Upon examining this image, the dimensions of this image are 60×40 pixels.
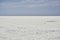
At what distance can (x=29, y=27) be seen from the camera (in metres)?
0.37

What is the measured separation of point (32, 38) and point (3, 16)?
18 centimetres

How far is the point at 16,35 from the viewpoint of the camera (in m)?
0.34

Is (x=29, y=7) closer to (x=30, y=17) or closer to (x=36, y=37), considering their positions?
(x=30, y=17)

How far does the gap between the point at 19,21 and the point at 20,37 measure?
0.09 m

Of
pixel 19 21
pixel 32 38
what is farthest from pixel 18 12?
pixel 32 38

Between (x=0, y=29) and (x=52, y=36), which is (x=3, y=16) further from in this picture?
(x=52, y=36)

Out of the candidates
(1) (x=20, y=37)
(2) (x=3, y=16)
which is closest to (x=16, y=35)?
(1) (x=20, y=37)

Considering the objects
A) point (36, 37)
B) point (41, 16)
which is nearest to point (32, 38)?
point (36, 37)

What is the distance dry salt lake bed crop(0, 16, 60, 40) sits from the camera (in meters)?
0.33

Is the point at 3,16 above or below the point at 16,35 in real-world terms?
above

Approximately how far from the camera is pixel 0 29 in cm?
38

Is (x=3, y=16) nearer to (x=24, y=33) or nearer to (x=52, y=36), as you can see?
(x=24, y=33)

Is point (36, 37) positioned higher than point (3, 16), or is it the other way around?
point (3, 16)

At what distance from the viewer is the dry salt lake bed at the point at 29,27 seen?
1.09ft
